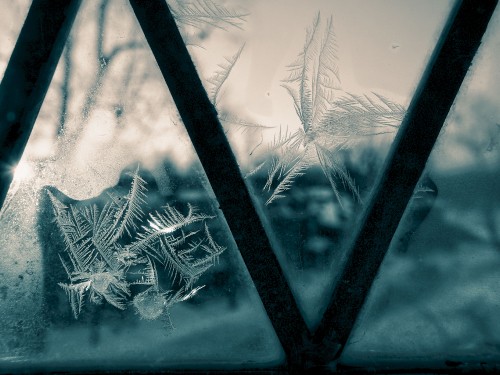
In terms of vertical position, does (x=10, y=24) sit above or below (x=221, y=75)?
above

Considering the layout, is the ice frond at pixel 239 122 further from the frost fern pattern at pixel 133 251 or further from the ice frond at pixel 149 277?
the ice frond at pixel 149 277

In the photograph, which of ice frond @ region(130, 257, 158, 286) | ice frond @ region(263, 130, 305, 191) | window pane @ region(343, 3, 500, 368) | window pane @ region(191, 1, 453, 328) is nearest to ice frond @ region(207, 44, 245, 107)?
window pane @ region(191, 1, 453, 328)

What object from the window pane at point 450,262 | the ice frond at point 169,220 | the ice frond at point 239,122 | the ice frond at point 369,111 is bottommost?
the window pane at point 450,262

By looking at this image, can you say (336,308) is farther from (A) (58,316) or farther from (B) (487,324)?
(A) (58,316)


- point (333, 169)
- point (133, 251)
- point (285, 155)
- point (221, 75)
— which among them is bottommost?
point (133, 251)

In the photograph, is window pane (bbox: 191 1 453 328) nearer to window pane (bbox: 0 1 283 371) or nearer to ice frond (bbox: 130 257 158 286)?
window pane (bbox: 0 1 283 371)

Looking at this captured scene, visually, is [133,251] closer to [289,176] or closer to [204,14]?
[289,176]

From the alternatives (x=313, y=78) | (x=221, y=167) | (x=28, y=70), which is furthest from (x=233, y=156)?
(x=28, y=70)

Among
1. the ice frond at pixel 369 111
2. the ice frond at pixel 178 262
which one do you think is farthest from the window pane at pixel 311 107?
the ice frond at pixel 178 262

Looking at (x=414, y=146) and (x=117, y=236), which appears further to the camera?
(x=117, y=236)
